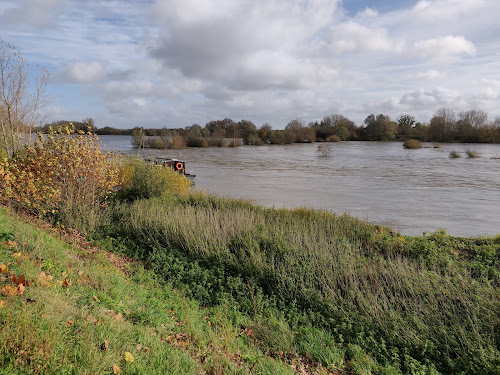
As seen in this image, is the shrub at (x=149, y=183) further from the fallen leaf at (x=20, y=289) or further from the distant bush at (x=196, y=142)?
the distant bush at (x=196, y=142)

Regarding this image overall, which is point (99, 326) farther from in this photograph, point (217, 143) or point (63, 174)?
point (217, 143)

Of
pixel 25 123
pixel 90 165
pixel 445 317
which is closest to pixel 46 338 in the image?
pixel 445 317

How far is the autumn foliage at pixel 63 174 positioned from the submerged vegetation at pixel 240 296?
2.8 inches

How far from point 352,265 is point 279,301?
73.1 inches

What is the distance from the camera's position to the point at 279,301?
6.60m

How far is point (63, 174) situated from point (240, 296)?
6584 mm

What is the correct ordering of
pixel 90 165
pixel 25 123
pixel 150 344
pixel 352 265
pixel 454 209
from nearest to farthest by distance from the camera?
1. pixel 150 344
2. pixel 352 265
3. pixel 90 165
4. pixel 454 209
5. pixel 25 123

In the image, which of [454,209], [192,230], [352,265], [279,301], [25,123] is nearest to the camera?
[279,301]

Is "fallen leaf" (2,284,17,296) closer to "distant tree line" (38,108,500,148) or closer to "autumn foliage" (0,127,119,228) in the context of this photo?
"autumn foliage" (0,127,119,228)

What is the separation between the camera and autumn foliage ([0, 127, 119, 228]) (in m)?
9.44

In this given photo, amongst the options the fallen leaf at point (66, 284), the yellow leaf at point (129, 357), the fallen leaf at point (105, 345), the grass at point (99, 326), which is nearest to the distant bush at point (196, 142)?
the grass at point (99, 326)

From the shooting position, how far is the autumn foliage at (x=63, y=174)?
9.44 meters

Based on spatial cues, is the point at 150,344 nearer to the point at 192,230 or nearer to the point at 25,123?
the point at 192,230

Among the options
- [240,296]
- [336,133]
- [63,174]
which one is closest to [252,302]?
[240,296]
